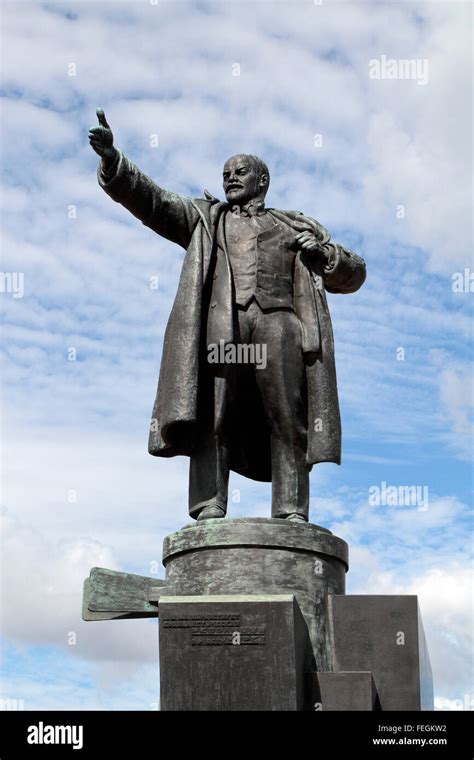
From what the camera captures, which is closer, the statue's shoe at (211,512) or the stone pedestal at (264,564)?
the stone pedestal at (264,564)

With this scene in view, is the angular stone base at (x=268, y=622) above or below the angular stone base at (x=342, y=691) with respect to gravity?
above

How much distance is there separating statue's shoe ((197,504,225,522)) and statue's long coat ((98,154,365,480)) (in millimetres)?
726

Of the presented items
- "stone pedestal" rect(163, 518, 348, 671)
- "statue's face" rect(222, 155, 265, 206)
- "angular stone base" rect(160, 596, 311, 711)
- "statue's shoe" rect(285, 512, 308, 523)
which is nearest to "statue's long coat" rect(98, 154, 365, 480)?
"statue's face" rect(222, 155, 265, 206)

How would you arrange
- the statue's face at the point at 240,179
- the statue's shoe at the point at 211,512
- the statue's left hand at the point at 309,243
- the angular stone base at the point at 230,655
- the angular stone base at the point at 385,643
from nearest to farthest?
1. the angular stone base at the point at 230,655
2. the angular stone base at the point at 385,643
3. the statue's shoe at the point at 211,512
4. the statue's left hand at the point at 309,243
5. the statue's face at the point at 240,179

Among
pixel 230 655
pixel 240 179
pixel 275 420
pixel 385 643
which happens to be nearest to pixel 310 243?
pixel 240 179

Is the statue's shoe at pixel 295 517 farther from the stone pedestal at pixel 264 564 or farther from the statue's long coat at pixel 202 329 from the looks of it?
the statue's long coat at pixel 202 329

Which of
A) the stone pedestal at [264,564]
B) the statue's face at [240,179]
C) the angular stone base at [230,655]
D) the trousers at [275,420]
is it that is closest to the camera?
the angular stone base at [230,655]

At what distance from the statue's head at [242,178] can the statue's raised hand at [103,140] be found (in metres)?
1.36

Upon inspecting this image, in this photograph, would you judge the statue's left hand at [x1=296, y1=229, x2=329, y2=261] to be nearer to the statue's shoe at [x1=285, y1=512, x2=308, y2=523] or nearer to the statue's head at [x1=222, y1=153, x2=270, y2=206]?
the statue's head at [x1=222, y1=153, x2=270, y2=206]

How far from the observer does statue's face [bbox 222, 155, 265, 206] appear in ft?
41.8

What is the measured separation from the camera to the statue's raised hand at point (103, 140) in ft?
38.6

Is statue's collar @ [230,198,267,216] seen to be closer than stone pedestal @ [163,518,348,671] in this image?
No

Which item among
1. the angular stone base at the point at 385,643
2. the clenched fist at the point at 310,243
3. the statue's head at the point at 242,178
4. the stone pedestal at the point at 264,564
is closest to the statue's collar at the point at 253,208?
the statue's head at the point at 242,178
